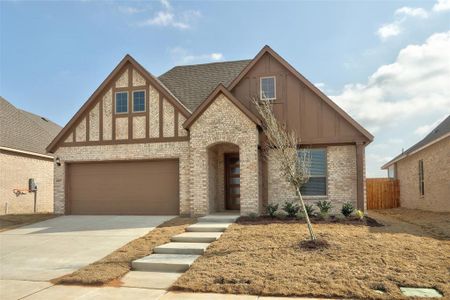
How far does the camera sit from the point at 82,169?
1645cm

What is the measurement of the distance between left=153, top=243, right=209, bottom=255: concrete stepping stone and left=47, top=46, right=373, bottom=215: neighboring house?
14.5ft

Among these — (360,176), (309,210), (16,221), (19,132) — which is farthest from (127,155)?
(19,132)

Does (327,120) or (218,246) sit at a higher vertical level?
(327,120)

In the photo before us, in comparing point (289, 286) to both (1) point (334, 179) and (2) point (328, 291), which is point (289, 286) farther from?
(1) point (334, 179)

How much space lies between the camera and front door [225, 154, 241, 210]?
16.2 meters

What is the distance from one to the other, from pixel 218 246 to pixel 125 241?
2989 mm

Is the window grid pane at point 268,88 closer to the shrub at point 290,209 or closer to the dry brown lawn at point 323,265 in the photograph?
the shrub at point 290,209

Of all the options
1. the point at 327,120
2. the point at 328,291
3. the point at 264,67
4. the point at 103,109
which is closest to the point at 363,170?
the point at 327,120

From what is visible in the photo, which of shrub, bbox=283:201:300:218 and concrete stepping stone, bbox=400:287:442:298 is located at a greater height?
shrub, bbox=283:201:300:218

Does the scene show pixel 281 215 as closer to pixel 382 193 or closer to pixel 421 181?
pixel 421 181

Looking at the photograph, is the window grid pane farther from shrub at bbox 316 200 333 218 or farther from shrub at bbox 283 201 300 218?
shrub at bbox 316 200 333 218

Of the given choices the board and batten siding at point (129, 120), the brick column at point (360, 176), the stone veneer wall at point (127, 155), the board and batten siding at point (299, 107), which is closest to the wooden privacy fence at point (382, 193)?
the brick column at point (360, 176)

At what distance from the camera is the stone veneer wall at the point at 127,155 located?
14914mm

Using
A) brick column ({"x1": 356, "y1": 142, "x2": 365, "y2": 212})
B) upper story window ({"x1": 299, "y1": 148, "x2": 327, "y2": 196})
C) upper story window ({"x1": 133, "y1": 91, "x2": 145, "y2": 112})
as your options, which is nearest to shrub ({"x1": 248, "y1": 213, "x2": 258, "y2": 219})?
upper story window ({"x1": 299, "y1": 148, "x2": 327, "y2": 196})
